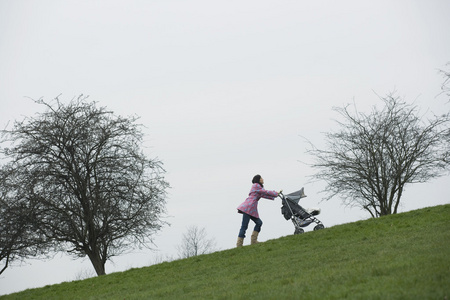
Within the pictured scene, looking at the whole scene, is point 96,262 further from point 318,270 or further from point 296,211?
point 318,270

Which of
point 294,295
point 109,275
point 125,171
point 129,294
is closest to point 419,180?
point 125,171

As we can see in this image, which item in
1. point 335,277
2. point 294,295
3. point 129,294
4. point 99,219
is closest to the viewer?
point 294,295

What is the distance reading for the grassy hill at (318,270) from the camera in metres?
8.46

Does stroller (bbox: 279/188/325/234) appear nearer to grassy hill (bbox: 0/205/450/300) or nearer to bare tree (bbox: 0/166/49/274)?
grassy hill (bbox: 0/205/450/300)

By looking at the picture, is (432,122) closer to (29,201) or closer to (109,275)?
(109,275)

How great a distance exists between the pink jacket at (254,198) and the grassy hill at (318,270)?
3.49 feet

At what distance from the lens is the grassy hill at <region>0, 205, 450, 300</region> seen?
8463 mm

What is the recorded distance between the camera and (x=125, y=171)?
2173 centimetres

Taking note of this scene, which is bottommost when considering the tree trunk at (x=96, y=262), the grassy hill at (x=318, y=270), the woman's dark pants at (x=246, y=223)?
the grassy hill at (x=318, y=270)

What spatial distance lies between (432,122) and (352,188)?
14.9ft

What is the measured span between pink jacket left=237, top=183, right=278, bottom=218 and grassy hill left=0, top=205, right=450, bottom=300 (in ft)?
3.49

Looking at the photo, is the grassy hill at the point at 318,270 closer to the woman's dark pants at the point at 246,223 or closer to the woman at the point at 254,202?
the woman's dark pants at the point at 246,223

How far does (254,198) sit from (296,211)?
4.57 feet

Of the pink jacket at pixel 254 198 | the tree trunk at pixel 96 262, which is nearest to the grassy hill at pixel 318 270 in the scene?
the pink jacket at pixel 254 198
